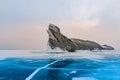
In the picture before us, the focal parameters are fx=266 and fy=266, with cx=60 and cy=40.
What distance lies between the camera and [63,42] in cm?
2989

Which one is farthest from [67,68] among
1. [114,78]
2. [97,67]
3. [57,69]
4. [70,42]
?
[70,42]

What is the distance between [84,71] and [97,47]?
19.7m

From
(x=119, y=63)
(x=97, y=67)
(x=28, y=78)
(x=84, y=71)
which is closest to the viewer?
(x=28, y=78)

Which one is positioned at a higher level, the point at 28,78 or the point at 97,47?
the point at 97,47

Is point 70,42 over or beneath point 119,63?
over

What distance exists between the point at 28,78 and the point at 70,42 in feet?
65.4

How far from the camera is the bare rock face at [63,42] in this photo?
96.5 feet

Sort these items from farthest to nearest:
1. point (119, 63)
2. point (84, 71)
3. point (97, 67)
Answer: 1. point (119, 63)
2. point (97, 67)
3. point (84, 71)

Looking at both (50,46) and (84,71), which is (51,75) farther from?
(50,46)

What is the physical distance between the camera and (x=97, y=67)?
12578mm

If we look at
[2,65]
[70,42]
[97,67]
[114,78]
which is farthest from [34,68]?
[70,42]

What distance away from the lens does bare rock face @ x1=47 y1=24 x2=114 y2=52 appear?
1158 inches

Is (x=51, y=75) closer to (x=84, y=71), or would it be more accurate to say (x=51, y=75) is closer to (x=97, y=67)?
(x=84, y=71)

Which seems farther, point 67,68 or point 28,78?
point 67,68
